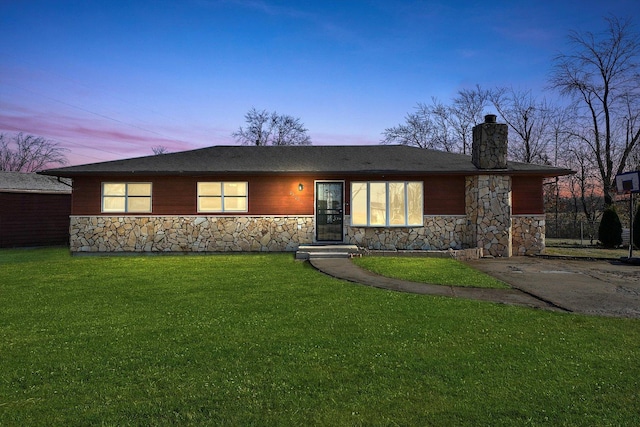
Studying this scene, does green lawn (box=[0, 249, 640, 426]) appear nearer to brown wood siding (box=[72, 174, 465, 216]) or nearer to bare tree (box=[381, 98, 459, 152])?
brown wood siding (box=[72, 174, 465, 216])

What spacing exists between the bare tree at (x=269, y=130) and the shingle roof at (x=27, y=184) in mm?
18930

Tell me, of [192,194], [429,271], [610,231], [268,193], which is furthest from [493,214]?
[192,194]

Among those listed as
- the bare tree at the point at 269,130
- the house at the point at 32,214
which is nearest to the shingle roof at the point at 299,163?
the house at the point at 32,214

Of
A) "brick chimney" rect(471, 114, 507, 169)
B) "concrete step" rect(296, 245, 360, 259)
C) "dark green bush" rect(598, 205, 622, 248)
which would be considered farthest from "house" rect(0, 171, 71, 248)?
"dark green bush" rect(598, 205, 622, 248)

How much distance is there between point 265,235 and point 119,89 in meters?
11.0

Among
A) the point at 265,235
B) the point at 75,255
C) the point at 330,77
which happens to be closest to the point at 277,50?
the point at 330,77

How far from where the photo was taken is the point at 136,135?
25.9 metres

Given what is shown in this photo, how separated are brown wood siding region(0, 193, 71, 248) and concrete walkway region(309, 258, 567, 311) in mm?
15322

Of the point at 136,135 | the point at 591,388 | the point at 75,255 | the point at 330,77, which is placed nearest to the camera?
the point at 591,388

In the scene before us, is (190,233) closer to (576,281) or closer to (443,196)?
(443,196)

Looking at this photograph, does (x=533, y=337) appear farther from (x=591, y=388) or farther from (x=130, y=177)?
(x=130, y=177)

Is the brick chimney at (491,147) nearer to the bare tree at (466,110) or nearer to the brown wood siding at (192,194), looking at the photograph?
the brown wood siding at (192,194)

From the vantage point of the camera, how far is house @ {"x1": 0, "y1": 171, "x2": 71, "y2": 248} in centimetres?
1622

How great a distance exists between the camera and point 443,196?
13.1 meters
